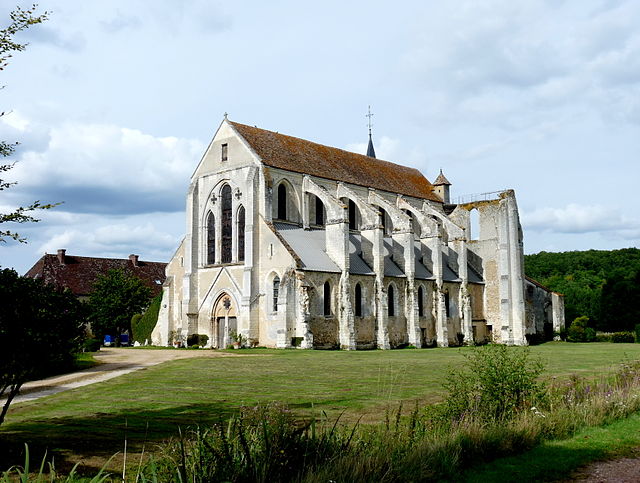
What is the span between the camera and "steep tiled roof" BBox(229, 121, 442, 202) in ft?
135

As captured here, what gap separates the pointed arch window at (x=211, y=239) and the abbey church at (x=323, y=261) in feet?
0.24

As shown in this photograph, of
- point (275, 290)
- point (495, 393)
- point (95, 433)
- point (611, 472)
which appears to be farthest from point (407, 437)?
point (275, 290)

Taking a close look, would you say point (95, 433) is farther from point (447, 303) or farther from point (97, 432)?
point (447, 303)

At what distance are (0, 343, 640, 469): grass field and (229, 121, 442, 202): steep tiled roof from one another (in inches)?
810

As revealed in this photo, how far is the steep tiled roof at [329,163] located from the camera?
135 feet

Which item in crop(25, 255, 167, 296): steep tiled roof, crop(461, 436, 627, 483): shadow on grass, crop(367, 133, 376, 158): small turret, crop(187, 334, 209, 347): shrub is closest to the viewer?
crop(461, 436, 627, 483): shadow on grass

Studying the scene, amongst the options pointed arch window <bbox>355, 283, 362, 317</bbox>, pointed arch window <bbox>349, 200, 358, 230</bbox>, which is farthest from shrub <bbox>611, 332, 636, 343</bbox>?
pointed arch window <bbox>355, 283, 362, 317</bbox>

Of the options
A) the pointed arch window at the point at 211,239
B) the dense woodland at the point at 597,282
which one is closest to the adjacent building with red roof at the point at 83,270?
the pointed arch window at the point at 211,239

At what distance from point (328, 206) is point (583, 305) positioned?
48.6m

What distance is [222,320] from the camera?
39.8 m

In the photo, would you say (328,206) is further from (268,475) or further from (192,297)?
(268,475)

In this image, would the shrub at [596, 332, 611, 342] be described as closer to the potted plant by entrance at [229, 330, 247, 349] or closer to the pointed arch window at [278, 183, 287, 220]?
the pointed arch window at [278, 183, 287, 220]

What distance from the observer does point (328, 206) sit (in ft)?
129

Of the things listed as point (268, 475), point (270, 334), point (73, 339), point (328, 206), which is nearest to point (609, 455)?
point (268, 475)
